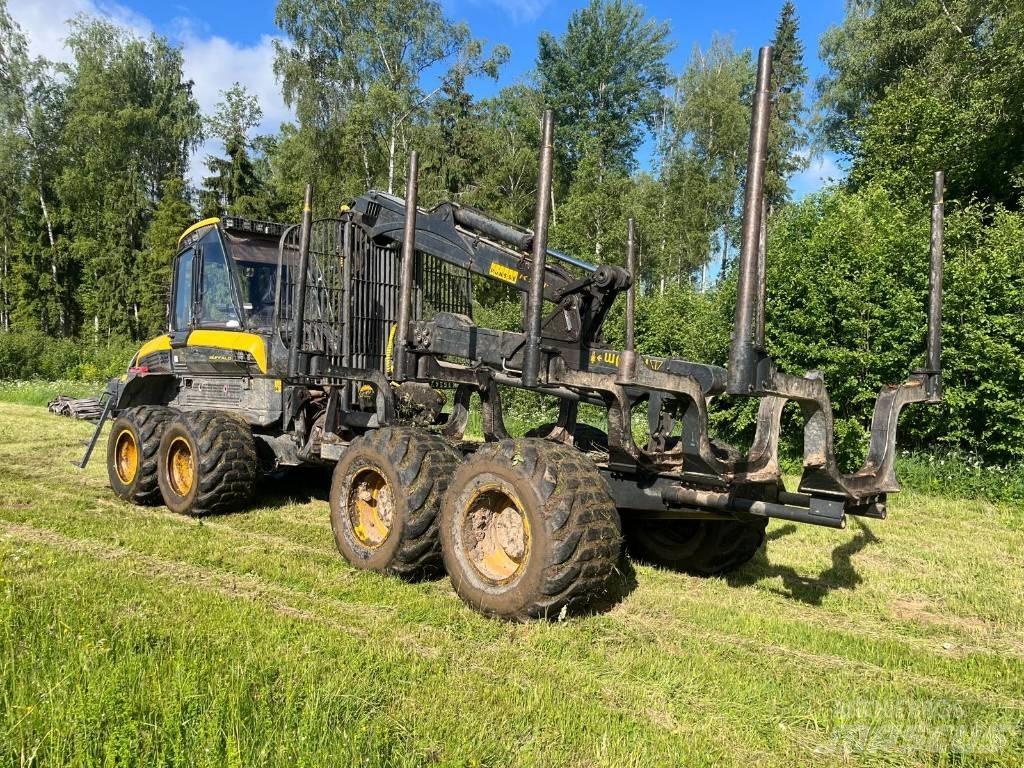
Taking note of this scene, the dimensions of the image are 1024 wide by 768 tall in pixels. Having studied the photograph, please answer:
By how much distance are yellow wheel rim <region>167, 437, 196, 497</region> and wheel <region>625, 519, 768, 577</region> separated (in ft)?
13.8

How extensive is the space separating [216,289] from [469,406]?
122 inches

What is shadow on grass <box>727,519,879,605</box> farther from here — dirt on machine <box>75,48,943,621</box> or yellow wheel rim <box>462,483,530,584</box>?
yellow wheel rim <box>462,483,530,584</box>

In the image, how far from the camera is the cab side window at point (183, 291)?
7.70 m

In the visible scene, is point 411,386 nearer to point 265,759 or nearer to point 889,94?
point 265,759

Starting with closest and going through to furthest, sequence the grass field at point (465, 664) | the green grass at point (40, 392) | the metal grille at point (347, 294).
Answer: the grass field at point (465, 664) < the metal grille at point (347, 294) < the green grass at point (40, 392)

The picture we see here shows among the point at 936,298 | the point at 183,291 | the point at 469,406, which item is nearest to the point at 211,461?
the point at 469,406

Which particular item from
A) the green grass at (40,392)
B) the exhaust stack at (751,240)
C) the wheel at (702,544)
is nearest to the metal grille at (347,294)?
the wheel at (702,544)

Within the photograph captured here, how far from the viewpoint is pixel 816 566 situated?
556cm

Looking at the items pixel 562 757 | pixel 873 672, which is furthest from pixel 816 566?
pixel 562 757

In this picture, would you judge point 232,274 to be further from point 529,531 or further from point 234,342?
point 529,531

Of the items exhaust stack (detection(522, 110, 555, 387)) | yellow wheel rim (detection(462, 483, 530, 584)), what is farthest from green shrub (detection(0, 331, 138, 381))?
exhaust stack (detection(522, 110, 555, 387))

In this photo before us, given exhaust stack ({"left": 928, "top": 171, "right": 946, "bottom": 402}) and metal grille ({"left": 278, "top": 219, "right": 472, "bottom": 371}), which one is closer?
exhaust stack ({"left": 928, "top": 171, "right": 946, "bottom": 402})

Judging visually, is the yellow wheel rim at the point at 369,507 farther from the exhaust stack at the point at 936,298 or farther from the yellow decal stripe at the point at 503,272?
the exhaust stack at the point at 936,298

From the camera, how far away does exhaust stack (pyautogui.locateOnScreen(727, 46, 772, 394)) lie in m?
3.15
